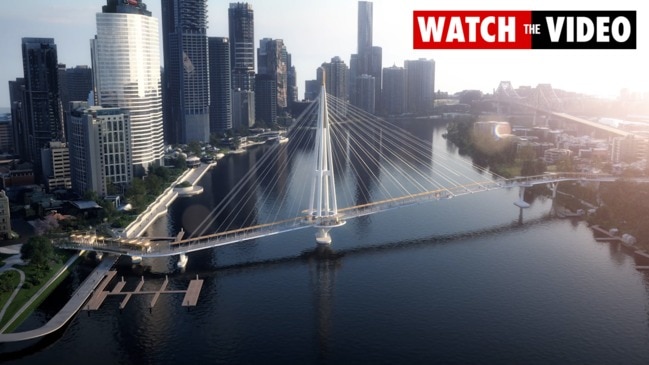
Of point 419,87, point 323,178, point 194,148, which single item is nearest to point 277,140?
point 194,148

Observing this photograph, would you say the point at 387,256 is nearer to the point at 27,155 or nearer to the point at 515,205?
the point at 515,205

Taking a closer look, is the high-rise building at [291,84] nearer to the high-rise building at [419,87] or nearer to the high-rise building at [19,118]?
the high-rise building at [419,87]

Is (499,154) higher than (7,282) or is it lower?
higher

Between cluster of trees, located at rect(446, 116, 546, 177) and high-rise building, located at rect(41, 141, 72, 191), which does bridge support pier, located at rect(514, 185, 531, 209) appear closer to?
cluster of trees, located at rect(446, 116, 546, 177)

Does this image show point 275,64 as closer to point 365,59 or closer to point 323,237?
point 365,59

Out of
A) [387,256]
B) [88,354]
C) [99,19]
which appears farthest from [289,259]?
[99,19]

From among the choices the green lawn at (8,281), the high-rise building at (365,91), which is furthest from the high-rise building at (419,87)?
the green lawn at (8,281)

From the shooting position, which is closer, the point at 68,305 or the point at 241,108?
the point at 68,305
